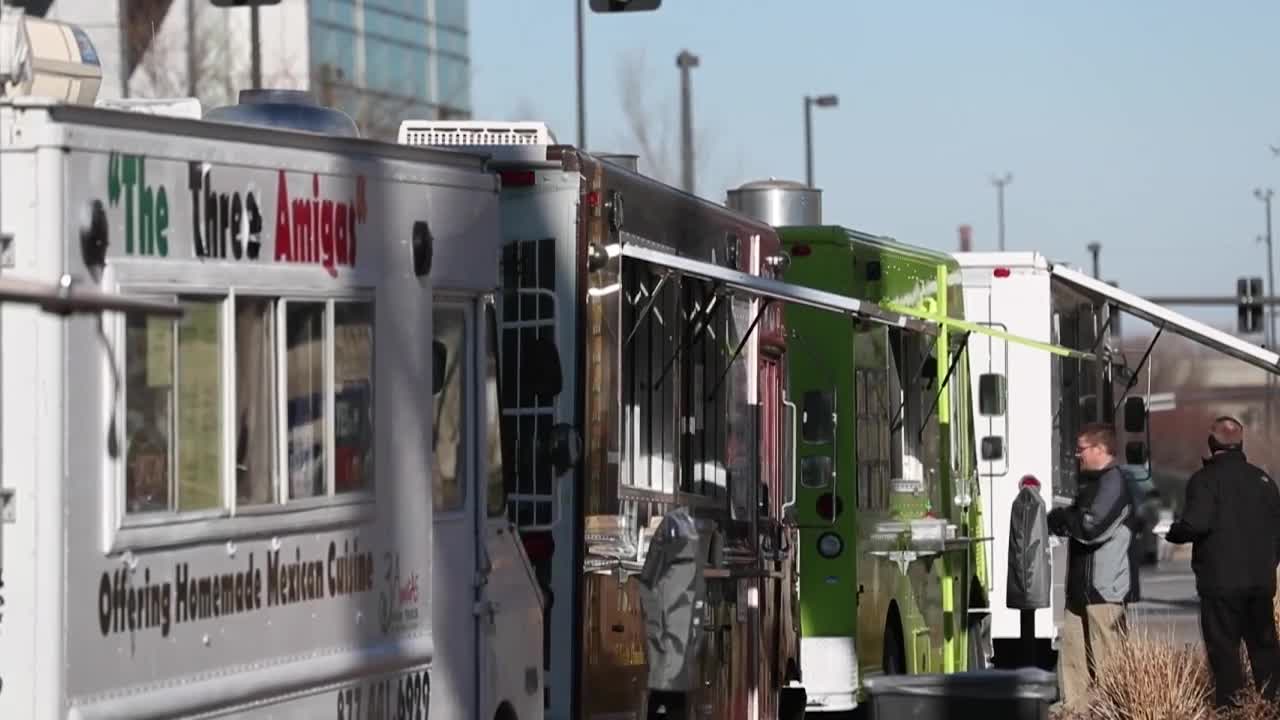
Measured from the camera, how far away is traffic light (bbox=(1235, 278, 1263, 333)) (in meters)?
41.7

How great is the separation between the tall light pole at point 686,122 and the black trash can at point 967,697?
107ft

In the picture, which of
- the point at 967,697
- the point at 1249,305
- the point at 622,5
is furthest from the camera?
the point at 1249,305

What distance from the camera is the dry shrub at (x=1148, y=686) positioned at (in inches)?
540

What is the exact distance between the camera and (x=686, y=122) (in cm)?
4328

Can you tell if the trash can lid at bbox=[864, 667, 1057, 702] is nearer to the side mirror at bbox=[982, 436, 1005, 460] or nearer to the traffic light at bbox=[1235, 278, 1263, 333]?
the side mirror at bbox=[982, 436, 1005, 460]

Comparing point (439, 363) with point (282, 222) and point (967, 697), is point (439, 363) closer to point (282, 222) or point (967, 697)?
point (282, 222)

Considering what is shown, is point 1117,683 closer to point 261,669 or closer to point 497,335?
point 497,335

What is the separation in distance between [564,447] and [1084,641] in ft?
18.9

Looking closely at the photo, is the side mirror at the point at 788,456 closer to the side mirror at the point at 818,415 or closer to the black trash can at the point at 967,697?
the side mirror at the point at 818,415

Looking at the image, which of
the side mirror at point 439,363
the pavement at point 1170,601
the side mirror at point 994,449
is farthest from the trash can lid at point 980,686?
the side mirror at point 994,449

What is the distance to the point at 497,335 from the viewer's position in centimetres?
1021

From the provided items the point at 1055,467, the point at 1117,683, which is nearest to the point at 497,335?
the point at 1117,683

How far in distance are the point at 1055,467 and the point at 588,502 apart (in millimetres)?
9875

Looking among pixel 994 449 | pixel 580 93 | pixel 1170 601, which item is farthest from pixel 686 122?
pixel 994 449
